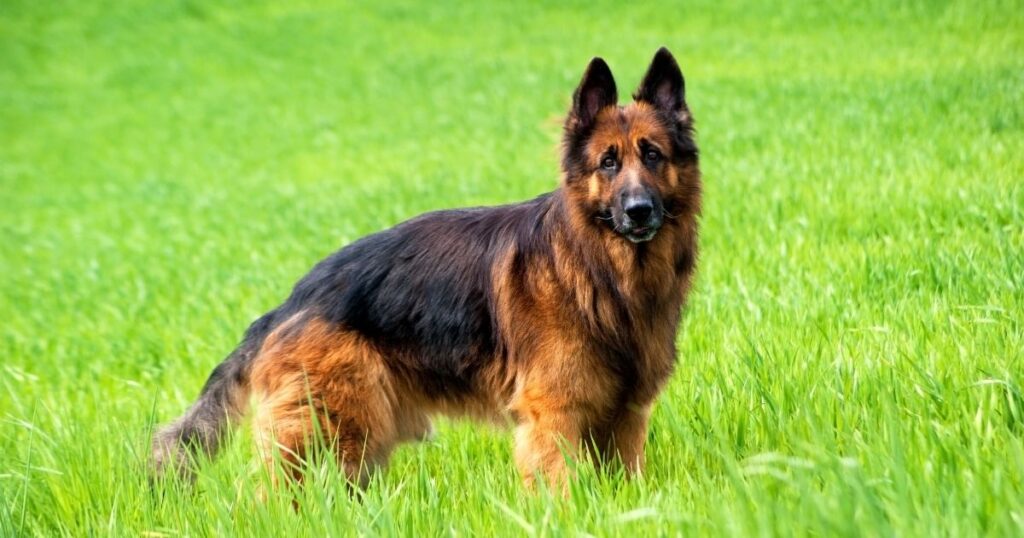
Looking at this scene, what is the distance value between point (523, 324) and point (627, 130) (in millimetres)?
927

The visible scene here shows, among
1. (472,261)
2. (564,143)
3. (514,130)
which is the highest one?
(564,143)

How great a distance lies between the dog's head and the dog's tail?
1703mm

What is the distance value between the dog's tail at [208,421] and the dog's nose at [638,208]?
6.00ft

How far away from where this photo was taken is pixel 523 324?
4141 millimetres

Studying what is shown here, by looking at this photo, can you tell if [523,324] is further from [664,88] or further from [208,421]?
[208,421]

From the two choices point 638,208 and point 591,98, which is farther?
point 591,98

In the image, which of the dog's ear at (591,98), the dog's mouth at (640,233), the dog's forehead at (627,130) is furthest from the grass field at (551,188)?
the dog's mouth at (640,233)

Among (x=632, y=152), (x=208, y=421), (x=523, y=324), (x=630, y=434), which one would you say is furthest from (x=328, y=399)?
(x=632, y=152)

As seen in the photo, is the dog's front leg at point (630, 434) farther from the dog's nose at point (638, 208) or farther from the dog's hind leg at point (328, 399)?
the dog's hind leg at point (328, 399)

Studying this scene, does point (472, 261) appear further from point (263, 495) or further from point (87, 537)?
point (87, 537)

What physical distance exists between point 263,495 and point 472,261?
51.5 inches

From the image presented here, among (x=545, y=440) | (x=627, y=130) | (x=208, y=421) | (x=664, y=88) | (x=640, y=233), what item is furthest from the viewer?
(x=664, y=88)

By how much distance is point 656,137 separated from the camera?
13.9ft

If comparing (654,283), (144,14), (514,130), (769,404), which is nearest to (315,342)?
(654,283)
